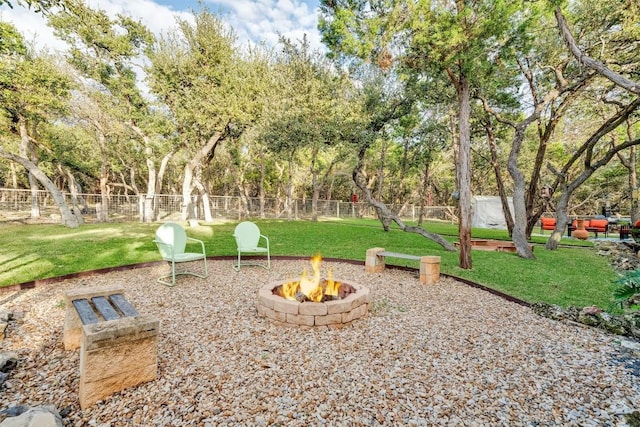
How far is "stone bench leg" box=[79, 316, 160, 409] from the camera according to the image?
203 centimetres

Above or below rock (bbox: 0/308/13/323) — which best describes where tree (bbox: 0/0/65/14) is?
above

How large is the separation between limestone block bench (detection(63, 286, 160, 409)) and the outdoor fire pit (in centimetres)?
142

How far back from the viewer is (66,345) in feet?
9.10

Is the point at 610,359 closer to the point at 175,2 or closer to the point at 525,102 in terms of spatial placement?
the point at 525,102

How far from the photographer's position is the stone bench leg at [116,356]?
2.03m

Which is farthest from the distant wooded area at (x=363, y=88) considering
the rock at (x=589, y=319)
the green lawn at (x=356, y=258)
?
the rock at (x=589, y=319)

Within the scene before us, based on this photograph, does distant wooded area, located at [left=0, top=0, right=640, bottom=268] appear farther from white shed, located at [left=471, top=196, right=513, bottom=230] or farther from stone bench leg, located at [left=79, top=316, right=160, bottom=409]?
white shed, located at [left=471, top=196, right=513, bottom=230]

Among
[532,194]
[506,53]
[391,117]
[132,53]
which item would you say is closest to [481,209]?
[532,194]

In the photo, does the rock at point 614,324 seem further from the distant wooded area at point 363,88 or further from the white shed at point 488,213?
the white shed at point 488,213

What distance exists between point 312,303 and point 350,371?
0.98 meters

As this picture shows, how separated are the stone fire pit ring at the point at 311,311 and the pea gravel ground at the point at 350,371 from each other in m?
0.10

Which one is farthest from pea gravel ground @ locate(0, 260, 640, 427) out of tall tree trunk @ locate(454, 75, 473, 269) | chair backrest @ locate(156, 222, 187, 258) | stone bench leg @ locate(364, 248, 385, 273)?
tall tree trunk @ locate(454, 75, 473, 269)

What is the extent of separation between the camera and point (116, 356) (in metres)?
2.13

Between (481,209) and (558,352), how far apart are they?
Result: 20.6 m
